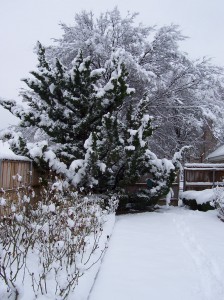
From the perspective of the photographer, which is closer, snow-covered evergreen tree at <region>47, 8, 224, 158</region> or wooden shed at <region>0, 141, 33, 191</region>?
wooden shed at <region>0, 141, 33, 191</region>

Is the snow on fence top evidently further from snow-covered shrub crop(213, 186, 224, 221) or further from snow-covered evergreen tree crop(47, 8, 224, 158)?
snow-covered shrub crop(213, 186, 224, 221)

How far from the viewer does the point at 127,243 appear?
6.68 m

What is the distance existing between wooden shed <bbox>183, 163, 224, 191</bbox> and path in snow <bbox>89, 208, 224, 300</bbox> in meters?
5.39

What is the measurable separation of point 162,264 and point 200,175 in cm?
931

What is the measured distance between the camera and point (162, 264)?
5363 millimetres

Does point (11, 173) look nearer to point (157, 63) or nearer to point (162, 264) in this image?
point (162, 264)

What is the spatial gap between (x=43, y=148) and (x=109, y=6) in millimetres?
9221

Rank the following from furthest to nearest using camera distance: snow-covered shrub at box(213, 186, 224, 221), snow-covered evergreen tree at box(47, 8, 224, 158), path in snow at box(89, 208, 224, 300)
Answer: snow-covered evergreen tree at box(47, 8, 224, 158)
snow-covered shrub at box(213, 186, 224, 221)
path in snow at box(89, 208, 224, 300)

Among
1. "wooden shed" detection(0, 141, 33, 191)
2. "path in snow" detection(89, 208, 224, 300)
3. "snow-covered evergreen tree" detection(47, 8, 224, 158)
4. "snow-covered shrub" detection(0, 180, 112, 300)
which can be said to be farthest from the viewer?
"snow-covered evergreen tree" detection(47, 8, 224, 158)

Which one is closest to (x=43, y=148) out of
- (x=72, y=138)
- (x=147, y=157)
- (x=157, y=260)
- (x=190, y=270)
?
(x=72, y=138)

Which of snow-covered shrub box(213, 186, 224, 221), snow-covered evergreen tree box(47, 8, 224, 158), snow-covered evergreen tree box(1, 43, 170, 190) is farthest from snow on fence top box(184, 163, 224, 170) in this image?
snow-covered shrub box(213, 186, 224, 221)

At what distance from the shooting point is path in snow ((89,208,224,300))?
421cm

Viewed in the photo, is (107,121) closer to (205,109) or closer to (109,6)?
(205,109)

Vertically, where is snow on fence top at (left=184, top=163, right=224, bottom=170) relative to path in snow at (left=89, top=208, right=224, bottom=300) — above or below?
above
